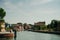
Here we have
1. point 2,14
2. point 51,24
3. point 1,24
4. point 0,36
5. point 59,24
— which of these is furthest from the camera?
point 51,24

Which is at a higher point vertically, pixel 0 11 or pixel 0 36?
pixel 0 11

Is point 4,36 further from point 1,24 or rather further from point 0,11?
point 0,11

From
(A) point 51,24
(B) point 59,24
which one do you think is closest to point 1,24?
(B) point 59,24

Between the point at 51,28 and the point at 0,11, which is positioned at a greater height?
the point at 0,11

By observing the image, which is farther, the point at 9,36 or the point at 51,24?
the point at 51,24

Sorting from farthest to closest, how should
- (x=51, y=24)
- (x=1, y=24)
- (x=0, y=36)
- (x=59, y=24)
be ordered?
(x=51, y=24)
(x=59, y=24)
(x=1, y=24)
(x=0, y=36)

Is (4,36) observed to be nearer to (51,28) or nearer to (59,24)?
(59,24)

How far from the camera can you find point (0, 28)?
6331 centimetres

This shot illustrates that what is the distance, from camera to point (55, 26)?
125 m

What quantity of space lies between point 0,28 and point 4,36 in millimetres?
14911

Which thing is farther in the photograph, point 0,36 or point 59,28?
point 59,28

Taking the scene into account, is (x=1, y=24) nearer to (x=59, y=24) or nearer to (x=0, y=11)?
(x=0, y=11)

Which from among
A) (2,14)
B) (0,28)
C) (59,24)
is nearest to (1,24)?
(0,28)

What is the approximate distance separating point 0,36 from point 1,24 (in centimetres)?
1433
